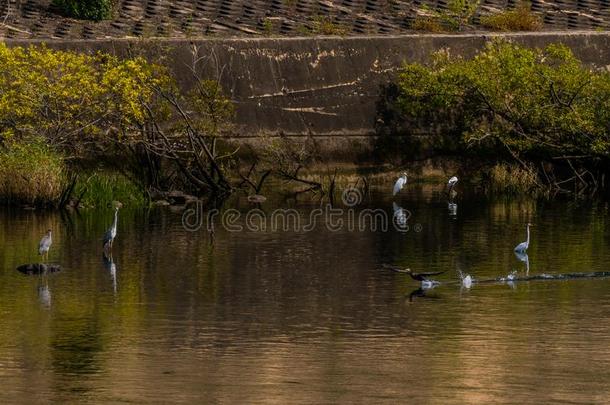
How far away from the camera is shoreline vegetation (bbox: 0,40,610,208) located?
32625 millimetres

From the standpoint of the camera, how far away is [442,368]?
54.6ft

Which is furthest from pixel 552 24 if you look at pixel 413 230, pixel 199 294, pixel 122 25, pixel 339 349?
pixel 339 349

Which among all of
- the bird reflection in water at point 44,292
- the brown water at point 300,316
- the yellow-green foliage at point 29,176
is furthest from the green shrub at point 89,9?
the bird reflection in water at point 44,292

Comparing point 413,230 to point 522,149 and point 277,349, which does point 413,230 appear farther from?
point 277,349

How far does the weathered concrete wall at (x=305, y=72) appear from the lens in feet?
123

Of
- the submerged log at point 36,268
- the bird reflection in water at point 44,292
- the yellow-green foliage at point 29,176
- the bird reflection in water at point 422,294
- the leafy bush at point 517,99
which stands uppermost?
the leafy bush at point 517,99

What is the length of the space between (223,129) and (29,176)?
22.5 feet

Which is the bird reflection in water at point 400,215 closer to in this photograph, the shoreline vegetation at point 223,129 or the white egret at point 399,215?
the white egret at point 399,215

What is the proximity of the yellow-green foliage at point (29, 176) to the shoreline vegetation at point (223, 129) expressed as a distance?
0.08ft

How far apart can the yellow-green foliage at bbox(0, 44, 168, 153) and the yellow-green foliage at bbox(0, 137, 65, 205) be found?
0.87 m

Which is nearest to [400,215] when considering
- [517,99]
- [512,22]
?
[517,99]

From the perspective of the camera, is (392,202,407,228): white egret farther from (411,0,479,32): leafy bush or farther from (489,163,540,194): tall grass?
(411,0,479,32): leafy bush

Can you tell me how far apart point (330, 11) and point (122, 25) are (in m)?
5.22

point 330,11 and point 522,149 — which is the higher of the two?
point 330,11
